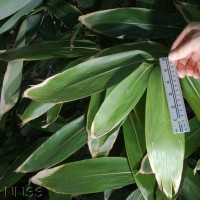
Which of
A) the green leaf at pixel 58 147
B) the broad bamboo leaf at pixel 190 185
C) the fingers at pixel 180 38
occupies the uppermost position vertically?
the fingers at pixel 180 38

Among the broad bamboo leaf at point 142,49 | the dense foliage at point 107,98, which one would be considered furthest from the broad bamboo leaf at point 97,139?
the broad bamboo leaf at point 142,49

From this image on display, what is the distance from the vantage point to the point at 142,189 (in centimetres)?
74

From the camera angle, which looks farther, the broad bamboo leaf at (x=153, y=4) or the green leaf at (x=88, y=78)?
the broad bamboo leaf at (x=153, y=4)

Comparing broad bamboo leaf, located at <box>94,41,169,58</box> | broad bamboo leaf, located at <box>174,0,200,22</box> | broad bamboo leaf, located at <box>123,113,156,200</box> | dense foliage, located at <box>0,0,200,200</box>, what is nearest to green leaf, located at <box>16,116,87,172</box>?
dense foliage, located at <box>0,0,200,200</box>

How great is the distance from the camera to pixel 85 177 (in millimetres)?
757

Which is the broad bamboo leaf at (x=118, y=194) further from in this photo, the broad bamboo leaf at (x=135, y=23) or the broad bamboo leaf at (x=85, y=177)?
the broad bamboo leaf at (x=135, y=23)

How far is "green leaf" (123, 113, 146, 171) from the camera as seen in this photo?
0.75 metres

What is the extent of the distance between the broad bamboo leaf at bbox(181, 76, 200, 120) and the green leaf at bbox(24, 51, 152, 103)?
11 cm

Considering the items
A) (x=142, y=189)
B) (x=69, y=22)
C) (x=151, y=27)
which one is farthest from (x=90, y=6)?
(x=142, y=189)

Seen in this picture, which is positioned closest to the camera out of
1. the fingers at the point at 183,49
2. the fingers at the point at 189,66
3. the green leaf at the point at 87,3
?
the fingers at the point at 183,49

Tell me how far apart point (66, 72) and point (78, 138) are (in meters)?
0.22

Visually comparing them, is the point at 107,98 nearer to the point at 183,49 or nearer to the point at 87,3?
the point at 183,49

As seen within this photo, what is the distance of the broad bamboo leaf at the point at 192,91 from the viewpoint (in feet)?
2.15

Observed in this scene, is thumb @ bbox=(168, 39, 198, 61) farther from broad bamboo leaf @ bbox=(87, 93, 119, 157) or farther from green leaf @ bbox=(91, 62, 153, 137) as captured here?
broad bamboo leaf @ bbox=(87, 93, 119, 157)
